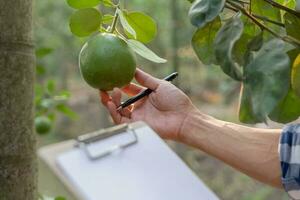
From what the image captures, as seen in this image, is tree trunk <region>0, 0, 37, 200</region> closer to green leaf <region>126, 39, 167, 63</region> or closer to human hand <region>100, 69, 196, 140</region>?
Answer: green leaf <region>126, 39, 167, 63</region>

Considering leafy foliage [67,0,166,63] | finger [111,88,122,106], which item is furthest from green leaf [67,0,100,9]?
finger [111,88,122,106]

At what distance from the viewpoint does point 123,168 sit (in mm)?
716

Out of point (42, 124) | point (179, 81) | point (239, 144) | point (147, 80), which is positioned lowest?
point (179, 81)

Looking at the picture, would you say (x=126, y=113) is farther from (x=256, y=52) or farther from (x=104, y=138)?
(x=256, y=52)

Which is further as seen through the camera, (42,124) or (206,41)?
(42,124)

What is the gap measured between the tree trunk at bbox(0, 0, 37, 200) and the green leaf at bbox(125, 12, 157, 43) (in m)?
0.12

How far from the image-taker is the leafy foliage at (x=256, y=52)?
433 mm

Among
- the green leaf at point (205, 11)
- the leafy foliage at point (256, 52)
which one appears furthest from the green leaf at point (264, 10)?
the green leaf at point (205, 11)

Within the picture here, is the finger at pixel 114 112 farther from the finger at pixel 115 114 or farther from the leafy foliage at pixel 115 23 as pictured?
the leafy foliage at pixel 115 23

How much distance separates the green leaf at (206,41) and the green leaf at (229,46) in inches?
3.8

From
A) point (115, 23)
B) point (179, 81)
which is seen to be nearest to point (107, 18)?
point (115, 23)

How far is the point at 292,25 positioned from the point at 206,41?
4.4 inches

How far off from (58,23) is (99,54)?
7.43m

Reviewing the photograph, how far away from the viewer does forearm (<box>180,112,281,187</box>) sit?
871 mm
